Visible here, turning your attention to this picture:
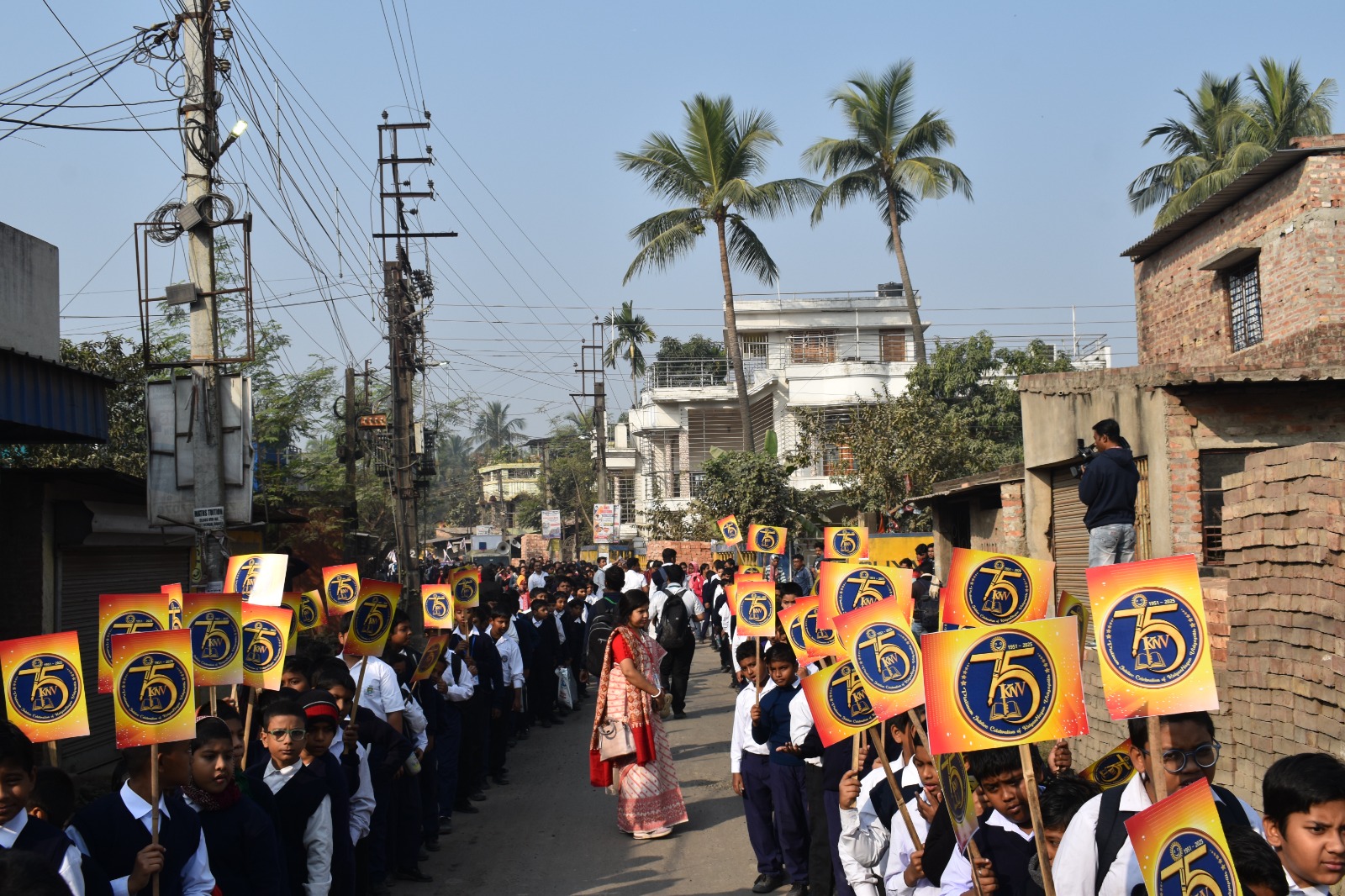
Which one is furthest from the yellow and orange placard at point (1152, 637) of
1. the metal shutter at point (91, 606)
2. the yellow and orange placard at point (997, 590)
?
the metal shutter at point (91, 606)

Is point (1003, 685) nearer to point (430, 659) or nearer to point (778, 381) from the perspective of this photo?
point (430, 659)

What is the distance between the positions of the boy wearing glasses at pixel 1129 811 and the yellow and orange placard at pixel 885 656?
1.41 metres

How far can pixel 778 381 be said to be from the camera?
4416 centimetres

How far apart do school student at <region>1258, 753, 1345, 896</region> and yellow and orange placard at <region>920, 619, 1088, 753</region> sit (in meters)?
0.81

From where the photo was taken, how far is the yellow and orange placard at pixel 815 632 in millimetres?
8539

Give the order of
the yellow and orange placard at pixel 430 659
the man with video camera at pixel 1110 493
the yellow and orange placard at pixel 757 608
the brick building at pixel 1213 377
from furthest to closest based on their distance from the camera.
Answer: the brick building at pixel 1213 377 → the yellow and orange placard at pixel 757 608 → the yellow and orange placard at pixel 430 659 → the man with video camera at pixel 1110 493

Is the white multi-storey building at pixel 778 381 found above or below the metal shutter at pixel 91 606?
above

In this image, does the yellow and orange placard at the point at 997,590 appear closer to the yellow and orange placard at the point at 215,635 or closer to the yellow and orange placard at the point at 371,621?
the yellow and orange placard at the point at 215,635

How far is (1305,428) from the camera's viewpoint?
39.4ft

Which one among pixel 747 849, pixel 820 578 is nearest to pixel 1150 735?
pixel 820 578

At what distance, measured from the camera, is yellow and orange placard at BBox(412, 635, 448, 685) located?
Answer: 32.7 ft

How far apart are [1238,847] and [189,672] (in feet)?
13.3

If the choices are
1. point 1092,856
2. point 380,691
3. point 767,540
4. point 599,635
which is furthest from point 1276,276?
point 1092,856

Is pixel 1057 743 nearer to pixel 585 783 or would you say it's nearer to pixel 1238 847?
pixel 1238 847
